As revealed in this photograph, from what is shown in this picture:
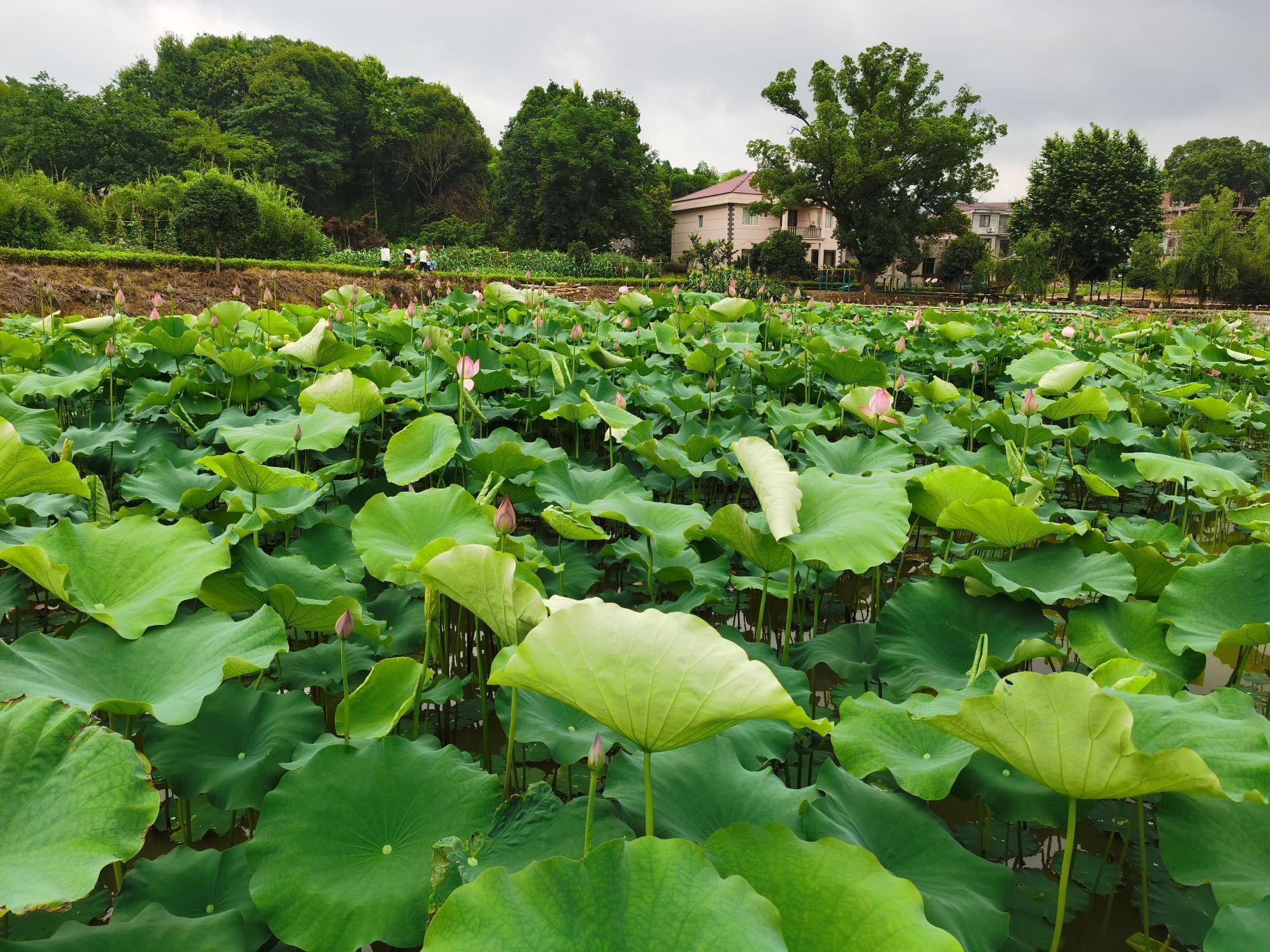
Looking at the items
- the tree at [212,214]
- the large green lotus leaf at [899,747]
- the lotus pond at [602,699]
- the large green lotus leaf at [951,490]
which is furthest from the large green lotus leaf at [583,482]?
the tree at [212,214]

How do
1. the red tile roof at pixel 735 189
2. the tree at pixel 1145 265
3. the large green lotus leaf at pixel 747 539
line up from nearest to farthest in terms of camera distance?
the large green lotus leaf at pixel 747 539
the tree at pixel 1145 265
the red tile roof at pixel 735 189

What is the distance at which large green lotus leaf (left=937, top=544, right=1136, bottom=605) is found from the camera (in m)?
1.49

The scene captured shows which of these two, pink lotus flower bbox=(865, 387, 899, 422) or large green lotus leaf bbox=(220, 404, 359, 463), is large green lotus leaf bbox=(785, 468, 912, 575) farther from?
large green lotus leaf bbox=(220, 404, 359, 463)

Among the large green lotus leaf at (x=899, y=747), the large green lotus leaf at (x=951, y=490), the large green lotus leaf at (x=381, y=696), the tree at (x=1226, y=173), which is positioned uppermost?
the tree at (x=1226, y=173)

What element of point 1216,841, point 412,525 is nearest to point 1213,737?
point 1216,841

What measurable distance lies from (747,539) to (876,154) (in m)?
26.5

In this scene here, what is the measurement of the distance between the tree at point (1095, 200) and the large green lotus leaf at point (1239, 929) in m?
31.5

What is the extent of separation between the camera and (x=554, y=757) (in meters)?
1.19

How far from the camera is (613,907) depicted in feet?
2.26

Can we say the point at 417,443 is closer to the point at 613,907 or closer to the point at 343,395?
the point at 343,395

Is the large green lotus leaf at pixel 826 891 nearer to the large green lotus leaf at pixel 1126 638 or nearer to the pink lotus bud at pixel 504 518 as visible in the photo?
the pink lotus bud at pixel 504 518

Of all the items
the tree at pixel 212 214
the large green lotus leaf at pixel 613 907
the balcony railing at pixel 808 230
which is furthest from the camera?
the balcony railing at pixel 808 230

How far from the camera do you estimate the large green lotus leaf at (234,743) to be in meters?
1.13

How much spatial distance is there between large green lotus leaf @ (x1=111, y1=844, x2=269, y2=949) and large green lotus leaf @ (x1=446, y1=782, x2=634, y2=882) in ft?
0.93
